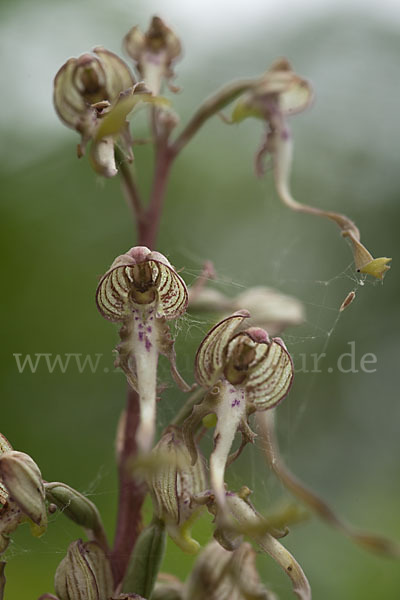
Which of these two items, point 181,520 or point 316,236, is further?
point 316,236

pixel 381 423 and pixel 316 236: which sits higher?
pixel 316 236

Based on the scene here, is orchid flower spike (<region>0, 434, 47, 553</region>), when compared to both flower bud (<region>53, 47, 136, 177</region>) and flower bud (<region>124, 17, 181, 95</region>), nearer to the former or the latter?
flower bud (<region>53, 47, 136, 177</region>)

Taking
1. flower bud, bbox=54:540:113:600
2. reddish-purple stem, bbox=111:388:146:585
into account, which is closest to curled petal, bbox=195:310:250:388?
reddish-purple stem, bbox=111:388:146:585

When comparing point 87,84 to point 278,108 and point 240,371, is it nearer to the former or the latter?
point 278,108

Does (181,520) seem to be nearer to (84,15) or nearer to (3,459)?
(3,459)

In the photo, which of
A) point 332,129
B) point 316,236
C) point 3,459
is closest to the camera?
point 3,459

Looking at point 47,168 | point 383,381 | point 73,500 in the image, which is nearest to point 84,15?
point 47,168

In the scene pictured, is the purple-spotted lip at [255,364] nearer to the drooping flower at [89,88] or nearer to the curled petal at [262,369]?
the curled petal at [262,369]
